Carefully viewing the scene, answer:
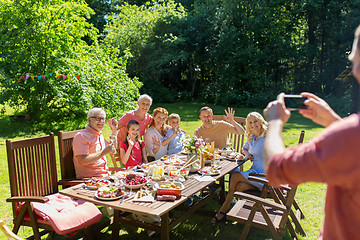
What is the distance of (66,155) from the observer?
4.01 meters

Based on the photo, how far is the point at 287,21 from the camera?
16.6 metres

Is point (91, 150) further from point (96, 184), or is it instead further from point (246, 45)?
point (246, 45)

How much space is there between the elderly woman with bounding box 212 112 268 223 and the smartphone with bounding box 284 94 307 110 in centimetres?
267

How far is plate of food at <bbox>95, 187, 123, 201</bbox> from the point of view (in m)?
2.94

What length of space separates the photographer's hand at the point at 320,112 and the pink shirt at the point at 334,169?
0.48m

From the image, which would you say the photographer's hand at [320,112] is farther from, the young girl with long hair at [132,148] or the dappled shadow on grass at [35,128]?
the dappled shadow on grass at [35,128]

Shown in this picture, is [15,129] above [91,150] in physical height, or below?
below

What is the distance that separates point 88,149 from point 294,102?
2.97 m

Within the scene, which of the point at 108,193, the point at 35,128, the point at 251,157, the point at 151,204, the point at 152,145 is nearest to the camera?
the point at 151,204

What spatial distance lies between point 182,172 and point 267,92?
45.9ft

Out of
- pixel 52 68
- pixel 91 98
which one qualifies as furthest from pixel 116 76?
pixel 52 68

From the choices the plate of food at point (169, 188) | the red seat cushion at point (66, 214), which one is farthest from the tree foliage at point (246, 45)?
the red seat cushion at point (66, 214)

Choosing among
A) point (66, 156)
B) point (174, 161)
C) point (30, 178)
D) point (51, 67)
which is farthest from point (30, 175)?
point (51, 67)

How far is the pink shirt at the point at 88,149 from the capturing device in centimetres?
390
